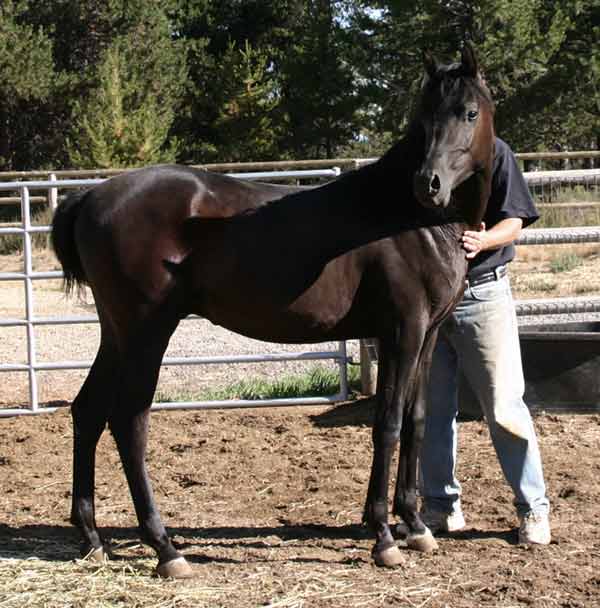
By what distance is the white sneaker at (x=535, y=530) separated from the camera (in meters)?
4.10

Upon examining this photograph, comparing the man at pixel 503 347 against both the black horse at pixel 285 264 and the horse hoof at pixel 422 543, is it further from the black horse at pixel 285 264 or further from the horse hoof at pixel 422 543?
the horse hoof at pixel 422 543

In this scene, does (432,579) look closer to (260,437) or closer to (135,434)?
(135,434)

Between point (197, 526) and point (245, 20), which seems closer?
point (197, 526)

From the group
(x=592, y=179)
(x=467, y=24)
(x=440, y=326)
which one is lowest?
(x=440, y=326)

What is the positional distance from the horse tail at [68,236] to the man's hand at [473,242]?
1686 millimetres

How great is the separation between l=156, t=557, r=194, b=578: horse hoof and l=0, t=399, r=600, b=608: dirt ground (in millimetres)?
49

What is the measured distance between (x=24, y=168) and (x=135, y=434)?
1020 inches

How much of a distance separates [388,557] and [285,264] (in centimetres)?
132

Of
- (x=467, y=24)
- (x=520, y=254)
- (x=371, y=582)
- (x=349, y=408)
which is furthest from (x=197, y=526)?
(x=467, y=24)

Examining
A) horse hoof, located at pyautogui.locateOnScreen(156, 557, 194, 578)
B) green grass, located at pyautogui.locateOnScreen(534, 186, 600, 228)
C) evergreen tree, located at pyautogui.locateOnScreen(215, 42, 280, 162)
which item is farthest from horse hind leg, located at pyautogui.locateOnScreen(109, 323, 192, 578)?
evergreen tree, located at pyautogui.locateOnScreen(215, 42, 280, 162)

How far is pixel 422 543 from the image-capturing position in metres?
4.07

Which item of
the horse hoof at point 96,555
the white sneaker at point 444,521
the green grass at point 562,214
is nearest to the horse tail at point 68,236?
the horse hoof at point 96,555

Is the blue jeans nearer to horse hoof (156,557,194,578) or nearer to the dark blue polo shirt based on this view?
the dark blue polo shirt

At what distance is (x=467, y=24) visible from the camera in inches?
1053
